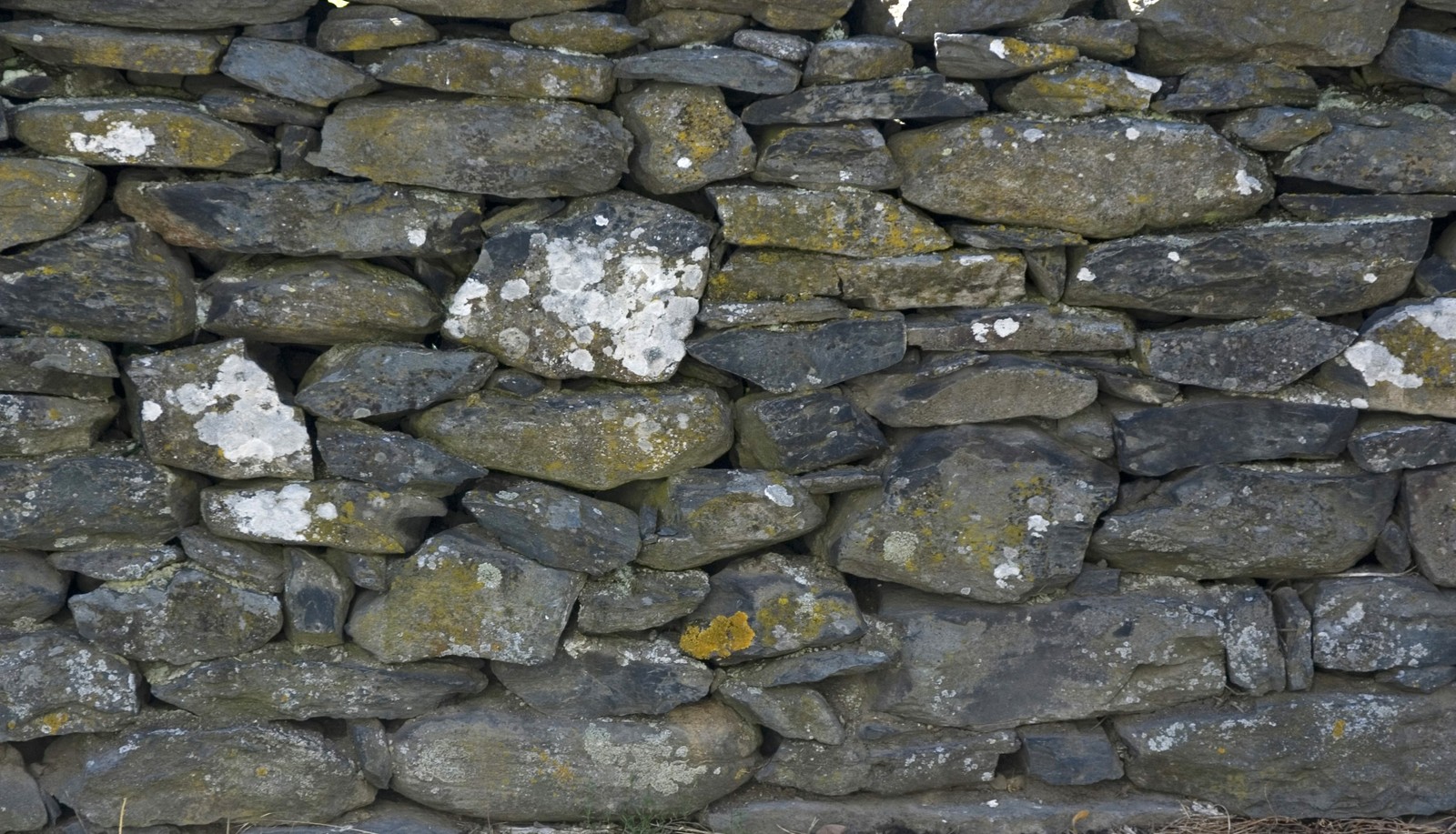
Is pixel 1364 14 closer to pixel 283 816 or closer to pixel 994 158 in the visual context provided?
pixel 994 158

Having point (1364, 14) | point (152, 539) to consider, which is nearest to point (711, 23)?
point (1364, 14)

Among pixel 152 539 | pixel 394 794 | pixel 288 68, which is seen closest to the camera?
pixel 288 68

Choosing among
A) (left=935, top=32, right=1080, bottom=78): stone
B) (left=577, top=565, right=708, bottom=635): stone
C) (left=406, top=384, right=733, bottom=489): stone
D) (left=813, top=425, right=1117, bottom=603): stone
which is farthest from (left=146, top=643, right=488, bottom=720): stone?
(left=935, top=32, right=1080, bottom=78): stone

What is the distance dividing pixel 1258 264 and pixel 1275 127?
1.34 ft

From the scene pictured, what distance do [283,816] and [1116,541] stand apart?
2.82m

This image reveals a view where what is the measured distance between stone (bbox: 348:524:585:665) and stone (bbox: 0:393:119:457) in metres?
0.98

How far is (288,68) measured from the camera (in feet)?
10.8

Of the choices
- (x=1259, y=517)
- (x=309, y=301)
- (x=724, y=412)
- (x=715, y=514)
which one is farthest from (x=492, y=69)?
(x=1259, y=517)

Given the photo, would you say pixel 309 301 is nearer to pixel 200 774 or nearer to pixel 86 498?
pixel 86 498

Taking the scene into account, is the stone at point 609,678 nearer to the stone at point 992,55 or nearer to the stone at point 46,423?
the stone at point 46,423

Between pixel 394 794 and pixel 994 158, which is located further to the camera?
pixel 394 794

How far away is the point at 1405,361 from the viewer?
356cm

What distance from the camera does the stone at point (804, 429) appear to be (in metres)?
3.58

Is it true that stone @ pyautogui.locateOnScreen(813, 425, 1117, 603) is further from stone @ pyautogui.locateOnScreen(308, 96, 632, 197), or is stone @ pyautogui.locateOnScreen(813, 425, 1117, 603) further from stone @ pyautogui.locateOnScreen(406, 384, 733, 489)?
stone @ pyautogui.locateOnScreen(308, 96, 632, 197)
